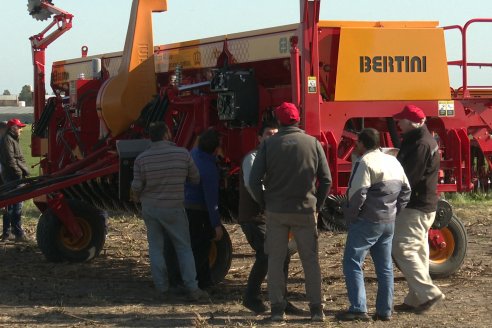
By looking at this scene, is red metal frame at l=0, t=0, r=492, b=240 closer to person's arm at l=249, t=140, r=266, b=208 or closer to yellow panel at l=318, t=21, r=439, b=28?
yellow panel at l=318, t=21, r=439, b=28

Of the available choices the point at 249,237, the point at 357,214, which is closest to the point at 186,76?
the point at 249,237

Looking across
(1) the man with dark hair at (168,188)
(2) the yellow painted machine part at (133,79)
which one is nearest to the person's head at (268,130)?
(1) the man with dark hair at (168,188)

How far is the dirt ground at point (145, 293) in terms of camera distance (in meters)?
7.95

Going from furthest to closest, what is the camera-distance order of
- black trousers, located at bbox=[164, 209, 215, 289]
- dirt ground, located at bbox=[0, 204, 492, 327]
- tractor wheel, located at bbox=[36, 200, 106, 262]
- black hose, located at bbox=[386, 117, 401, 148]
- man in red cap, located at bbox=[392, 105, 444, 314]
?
tractor wheel, located at bbox=[36, 200, 106, 262] → black hose, located at bbox=[386, 117, 401, 148] → black trousers, located at bbox=[164, 209, 215, 289] → man in red cap, located at bbox=[392, 105, 444, 314] → dirt ground, located at bbox=[0, 204, 492, 327]

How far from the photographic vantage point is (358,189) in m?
→ 7.62

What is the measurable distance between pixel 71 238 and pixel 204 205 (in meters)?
2.68

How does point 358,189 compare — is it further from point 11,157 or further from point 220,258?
point 11,157

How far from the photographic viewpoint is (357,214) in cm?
767

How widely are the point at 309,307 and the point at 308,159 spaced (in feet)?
4.12

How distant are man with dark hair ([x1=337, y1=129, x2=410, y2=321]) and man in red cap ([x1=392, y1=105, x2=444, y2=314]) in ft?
0.91

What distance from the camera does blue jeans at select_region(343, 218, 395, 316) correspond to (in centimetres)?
772

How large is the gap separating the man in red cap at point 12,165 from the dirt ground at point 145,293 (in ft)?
2.33

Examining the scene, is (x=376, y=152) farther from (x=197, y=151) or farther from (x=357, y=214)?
(x=197, y=151)

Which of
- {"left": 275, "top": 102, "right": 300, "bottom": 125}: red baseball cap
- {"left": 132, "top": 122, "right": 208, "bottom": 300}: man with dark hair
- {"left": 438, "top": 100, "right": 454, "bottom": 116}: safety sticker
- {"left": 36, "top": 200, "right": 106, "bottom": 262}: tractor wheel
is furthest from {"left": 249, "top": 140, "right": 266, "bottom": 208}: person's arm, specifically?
{"left": 36, "top": 200, "right": 106, "bottom": 262}: tractor wheel
